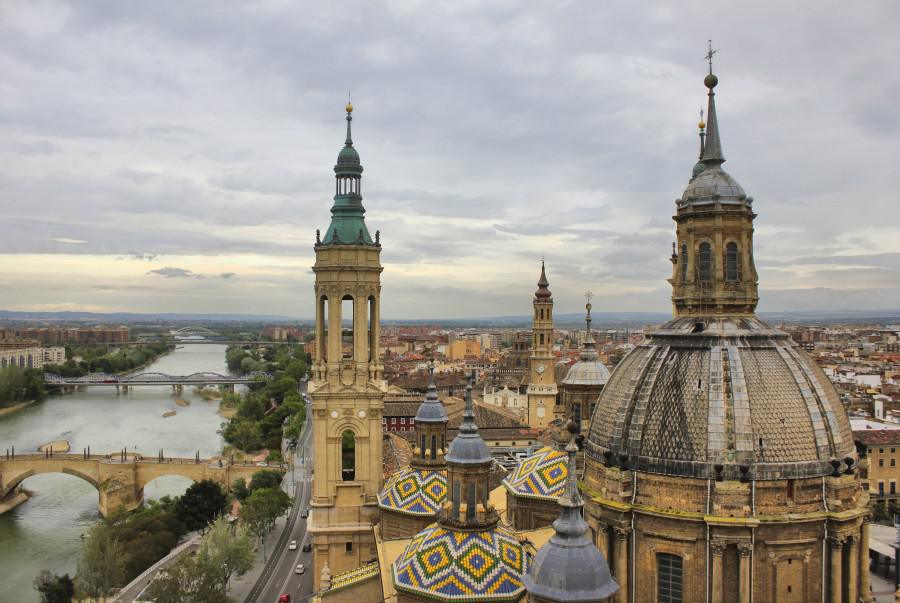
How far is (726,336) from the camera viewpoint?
14664 millimetres

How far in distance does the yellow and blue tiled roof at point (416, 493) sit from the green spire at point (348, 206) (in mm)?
8051

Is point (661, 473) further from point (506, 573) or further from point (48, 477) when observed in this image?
point (48, 477)

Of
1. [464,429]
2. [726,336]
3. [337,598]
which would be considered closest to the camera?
[726,336]

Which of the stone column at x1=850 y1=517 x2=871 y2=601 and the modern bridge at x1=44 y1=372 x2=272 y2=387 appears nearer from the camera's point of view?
the stone column at x1=850 y1=517 x2=871 y2=601

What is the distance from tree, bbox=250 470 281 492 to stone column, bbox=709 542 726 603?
31.7 metres

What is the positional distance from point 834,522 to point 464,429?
8144mm

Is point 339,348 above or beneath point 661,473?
above

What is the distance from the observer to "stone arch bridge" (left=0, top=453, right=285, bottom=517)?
46.4m

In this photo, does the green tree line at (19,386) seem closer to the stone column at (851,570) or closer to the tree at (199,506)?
the tree at (199,506)

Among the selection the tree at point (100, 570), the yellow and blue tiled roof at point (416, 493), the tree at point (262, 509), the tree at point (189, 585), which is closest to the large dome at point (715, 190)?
the yellow and blue tiled roof at point (416, 493)

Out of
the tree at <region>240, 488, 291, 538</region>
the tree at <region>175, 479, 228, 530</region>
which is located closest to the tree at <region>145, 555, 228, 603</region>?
the tree at <region>240, 488, 291, 538</region>

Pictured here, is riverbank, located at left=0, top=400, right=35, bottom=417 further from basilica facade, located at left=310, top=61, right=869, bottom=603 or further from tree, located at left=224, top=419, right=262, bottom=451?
basilica facade, located at left=310, top=61, right=869, bottom=603

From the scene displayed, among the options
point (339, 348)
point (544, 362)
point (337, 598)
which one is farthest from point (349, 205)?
point (544, 362)

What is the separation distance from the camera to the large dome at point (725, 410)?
13414 mm
